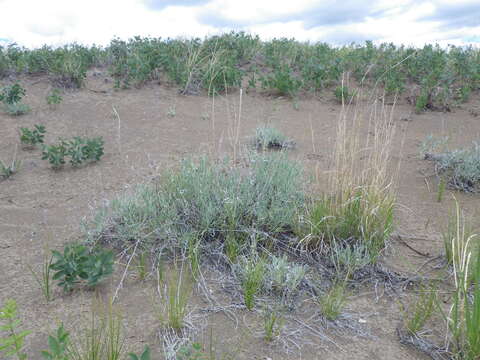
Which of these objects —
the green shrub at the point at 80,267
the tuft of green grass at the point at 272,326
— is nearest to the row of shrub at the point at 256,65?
the green shrub at the point at 80,267

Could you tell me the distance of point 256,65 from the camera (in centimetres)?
920

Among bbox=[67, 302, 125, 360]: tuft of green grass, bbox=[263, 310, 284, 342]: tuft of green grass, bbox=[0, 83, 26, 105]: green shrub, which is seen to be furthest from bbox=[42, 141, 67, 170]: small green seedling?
bbox=[263, 310, 284, 342]: tuft of green grass

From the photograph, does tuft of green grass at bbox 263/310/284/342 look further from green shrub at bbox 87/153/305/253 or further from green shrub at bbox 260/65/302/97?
green shrub at bbox 260/65/302/97

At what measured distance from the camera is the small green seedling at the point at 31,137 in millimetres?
5465

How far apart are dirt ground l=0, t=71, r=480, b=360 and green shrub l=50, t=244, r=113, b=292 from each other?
11cm

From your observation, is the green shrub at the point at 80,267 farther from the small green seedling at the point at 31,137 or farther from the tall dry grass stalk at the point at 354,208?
the small green seedling at the point at 31,137

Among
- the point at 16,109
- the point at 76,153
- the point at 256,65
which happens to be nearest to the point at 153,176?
the point at 76,153

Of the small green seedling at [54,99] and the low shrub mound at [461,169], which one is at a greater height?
the small green seedling at [54,99]

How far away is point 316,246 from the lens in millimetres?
3529

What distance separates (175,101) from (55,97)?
5.94ft

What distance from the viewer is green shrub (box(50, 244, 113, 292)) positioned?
9.48 feet

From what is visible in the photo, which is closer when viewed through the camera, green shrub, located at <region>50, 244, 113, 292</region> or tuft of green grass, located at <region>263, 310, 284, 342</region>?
tuft of green grass, located at <region>263, 310, 284, 342</region>

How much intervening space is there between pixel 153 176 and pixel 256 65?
208 inches

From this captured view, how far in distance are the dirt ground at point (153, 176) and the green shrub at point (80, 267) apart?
0.11 meters
